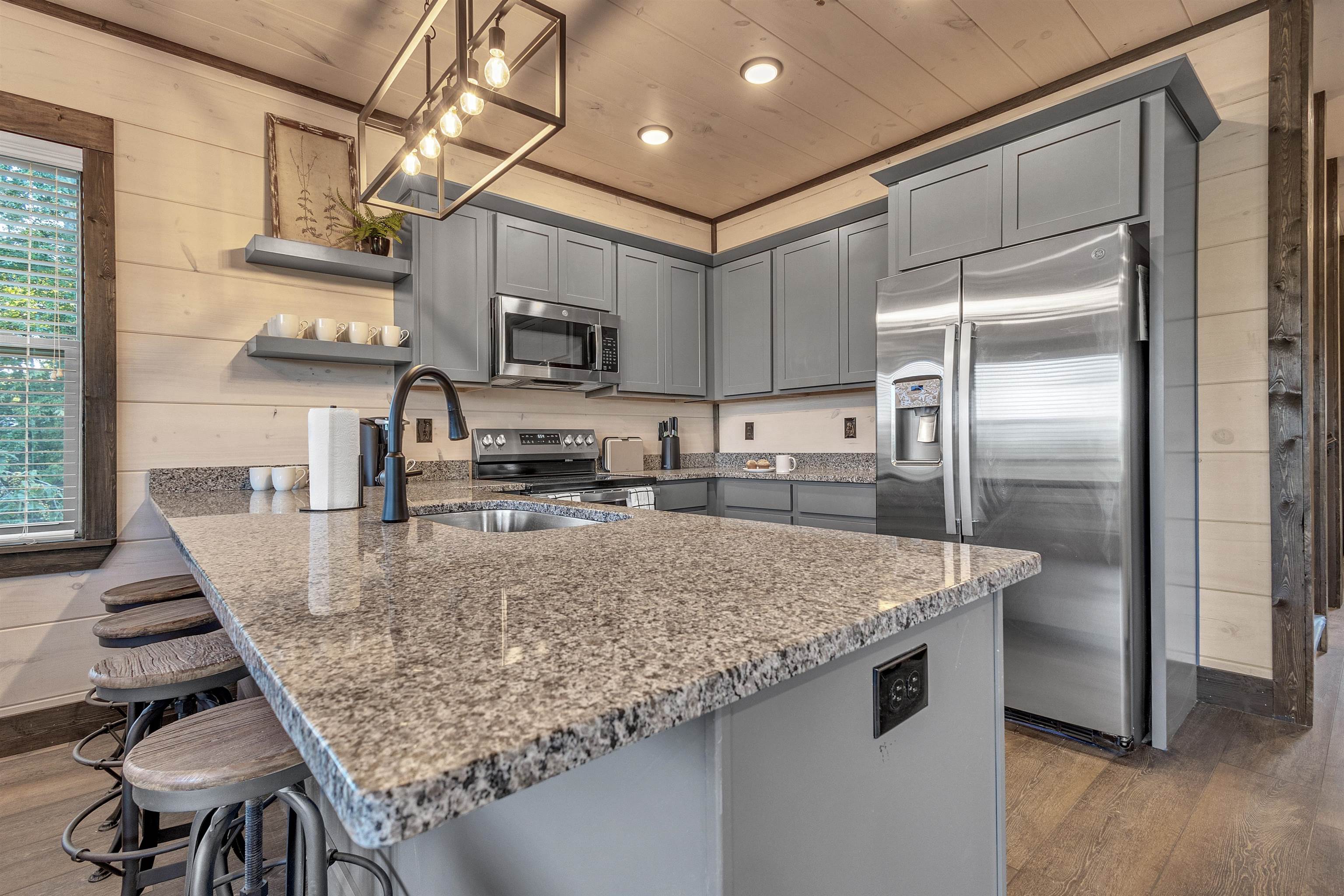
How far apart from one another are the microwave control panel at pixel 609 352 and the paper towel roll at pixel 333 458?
6.29 feet

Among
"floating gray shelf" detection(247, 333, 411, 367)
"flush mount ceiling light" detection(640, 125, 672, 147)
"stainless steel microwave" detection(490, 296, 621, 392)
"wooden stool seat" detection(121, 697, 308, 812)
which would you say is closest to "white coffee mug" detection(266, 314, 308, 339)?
"floating gray shelf" detection(247, 333, 411, 367)

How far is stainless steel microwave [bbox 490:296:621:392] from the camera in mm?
3180

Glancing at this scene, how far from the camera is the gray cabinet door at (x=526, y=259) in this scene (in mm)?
3225

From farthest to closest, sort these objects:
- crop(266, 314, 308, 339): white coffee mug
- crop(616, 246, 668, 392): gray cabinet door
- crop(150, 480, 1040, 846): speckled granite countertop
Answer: crop(616, 246, 668, 392): gray cabinet door < crop(266, 314, 308, 339): white coffee mug < crop(150, 480, 1040, 846): speckled granite countertop

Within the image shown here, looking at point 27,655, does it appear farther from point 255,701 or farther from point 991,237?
point 991,237

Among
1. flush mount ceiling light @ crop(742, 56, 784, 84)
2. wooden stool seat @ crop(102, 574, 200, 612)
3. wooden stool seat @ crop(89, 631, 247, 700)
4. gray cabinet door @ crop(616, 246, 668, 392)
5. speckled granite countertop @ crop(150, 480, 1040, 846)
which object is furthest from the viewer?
gray cabinet door @ crop(616, 246, 668, 392)

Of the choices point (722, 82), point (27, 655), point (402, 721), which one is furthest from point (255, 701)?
point (722, 82)

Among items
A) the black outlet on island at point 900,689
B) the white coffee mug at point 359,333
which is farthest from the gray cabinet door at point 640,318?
the black outlet on island at point 900,689

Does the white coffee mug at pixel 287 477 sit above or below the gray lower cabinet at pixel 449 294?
below

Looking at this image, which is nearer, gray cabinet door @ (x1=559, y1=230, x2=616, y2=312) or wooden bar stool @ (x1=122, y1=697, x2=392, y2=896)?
wooden bar stool @ (x1=122, y1=697, x2=392, y2=896)

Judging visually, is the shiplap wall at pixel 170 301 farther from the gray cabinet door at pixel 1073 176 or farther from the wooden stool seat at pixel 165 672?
the gray cabinet door at pixel 1073 176

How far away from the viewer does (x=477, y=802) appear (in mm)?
344

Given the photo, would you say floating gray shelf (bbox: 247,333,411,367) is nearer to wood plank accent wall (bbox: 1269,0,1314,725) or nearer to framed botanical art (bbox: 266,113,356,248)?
framed botanical art (bbox: 266,113,356,248)

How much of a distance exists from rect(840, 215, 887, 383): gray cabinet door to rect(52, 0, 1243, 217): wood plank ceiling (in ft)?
1.81
